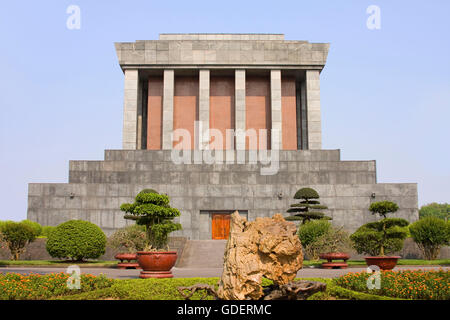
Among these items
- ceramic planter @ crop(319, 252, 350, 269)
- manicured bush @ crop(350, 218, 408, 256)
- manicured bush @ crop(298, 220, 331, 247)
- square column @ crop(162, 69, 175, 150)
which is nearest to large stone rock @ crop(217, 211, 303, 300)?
ceramic planter @ crop(319, 252, 350, 269)

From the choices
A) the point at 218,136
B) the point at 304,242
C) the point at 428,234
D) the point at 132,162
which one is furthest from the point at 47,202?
the point at 428,234

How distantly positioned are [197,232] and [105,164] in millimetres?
7729

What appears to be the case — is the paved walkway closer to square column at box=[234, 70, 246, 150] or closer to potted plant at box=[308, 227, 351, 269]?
potted plant at box=[308, 227, 351, 269]

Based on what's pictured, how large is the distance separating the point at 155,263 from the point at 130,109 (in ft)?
76.1

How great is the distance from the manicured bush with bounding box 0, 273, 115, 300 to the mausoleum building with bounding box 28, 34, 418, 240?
16837 millimetres

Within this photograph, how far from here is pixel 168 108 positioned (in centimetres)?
3644

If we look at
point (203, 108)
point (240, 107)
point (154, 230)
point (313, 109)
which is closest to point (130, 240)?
point (154, 230)

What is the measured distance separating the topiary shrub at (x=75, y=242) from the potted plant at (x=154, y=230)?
345cm

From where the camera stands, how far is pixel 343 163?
105ft

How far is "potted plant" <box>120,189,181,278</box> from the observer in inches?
572

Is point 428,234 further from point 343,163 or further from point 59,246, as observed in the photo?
point 59,246

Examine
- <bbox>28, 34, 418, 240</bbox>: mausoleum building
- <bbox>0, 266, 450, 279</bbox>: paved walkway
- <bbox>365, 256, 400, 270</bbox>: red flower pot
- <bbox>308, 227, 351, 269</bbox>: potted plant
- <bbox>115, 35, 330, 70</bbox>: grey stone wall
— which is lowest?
<bbox>0, 266, 450, 279</bbox>: paved walkway

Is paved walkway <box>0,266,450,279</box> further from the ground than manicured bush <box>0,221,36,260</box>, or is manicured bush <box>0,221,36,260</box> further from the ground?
manicured bush <box>0,221,36,260</box>

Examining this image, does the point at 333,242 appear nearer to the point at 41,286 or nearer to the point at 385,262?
the point at 385,262
